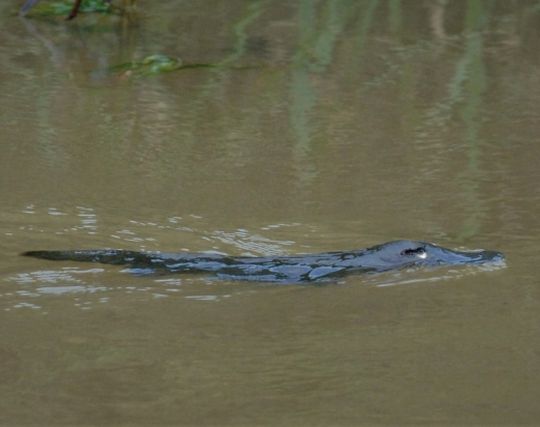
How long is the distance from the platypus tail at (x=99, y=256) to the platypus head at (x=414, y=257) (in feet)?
2.55

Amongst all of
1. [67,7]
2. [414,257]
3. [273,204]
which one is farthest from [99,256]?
[67,7]

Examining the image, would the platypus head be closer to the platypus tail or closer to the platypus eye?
the platypus eye

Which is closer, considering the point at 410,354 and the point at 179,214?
the point at 410,354

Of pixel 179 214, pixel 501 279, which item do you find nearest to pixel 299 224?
pixel 179 214

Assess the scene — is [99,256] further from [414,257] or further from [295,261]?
[414,257]

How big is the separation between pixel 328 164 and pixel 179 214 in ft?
2.82

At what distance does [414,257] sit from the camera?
387 cm

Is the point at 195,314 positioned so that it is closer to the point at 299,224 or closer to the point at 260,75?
the point at 299,224

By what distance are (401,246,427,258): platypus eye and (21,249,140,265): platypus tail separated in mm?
852

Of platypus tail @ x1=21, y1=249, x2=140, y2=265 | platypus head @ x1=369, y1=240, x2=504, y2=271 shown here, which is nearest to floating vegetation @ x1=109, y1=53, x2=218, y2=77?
platypus tail @ x1=21, y1=249, x2=140, y2=265

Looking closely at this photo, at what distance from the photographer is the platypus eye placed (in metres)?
3.87

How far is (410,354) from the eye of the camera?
10.7ft

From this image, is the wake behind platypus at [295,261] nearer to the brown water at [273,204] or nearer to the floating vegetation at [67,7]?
the brown water at [273,204]

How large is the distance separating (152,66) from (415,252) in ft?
8.66
